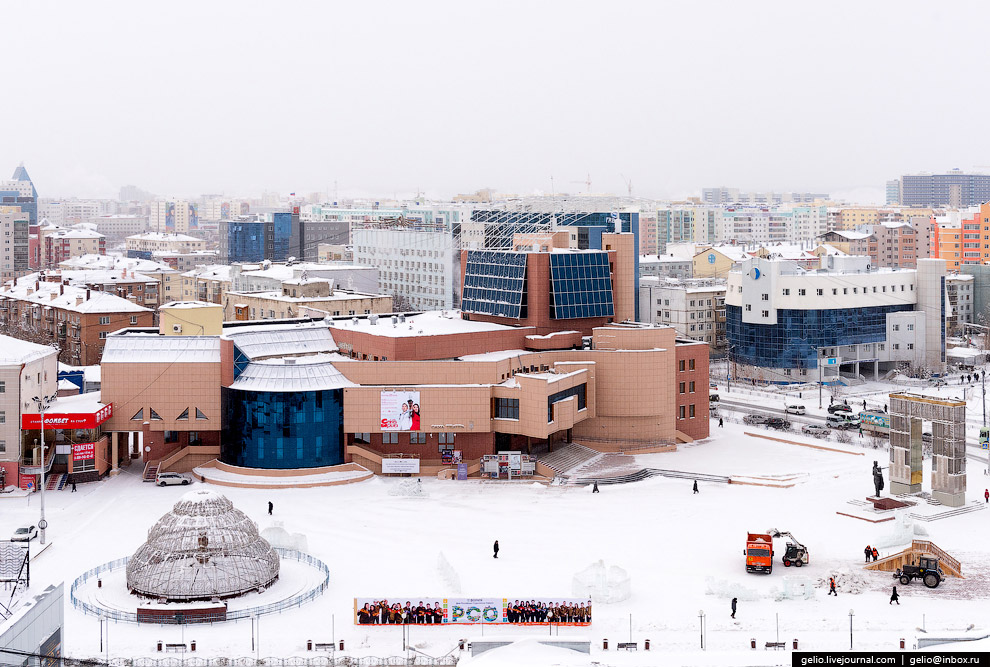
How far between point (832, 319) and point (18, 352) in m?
86.1

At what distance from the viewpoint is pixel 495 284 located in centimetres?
10394

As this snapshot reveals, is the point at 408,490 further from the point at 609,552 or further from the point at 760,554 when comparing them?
the point at 760,554

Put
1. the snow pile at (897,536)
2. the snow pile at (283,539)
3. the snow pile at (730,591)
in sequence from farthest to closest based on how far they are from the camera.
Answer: the snow pile at (897,536)
the snow pile at (283,539)
the snow pile at (730,591)

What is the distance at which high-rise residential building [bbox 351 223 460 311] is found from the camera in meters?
179

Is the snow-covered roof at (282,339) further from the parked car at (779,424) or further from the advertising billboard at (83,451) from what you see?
the parked car at (779,424)

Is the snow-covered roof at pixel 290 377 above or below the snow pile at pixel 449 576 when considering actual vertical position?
above

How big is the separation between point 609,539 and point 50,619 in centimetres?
3507

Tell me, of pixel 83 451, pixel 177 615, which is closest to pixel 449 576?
pixel 177 615

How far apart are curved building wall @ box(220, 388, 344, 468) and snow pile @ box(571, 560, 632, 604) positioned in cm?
3323

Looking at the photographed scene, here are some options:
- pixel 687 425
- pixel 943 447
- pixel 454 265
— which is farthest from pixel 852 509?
pixel 454 265

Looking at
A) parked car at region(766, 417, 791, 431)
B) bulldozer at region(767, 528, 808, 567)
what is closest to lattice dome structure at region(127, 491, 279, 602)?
bulldozer at region(767, 528, 808, 567)

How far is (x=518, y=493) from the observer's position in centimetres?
8206

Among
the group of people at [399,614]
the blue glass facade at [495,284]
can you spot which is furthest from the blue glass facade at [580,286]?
the group of people at [399,614]

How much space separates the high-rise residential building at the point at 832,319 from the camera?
448 feet
